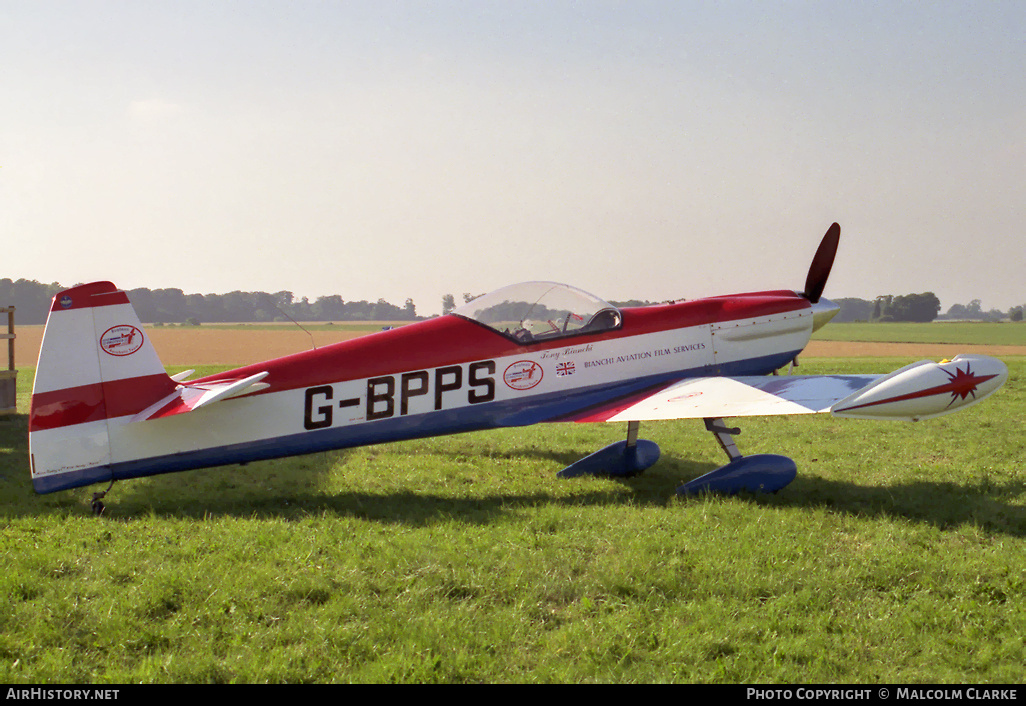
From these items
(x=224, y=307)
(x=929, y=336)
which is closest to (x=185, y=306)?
(x=224, y=307)

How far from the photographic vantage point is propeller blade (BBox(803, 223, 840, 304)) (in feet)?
28.5

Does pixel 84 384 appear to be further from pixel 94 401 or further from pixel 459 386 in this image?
pixel 459 386

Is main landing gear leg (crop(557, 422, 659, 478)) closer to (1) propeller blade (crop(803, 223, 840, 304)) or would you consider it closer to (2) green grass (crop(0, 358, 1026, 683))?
(2) green grass (crop(0, 358, 1026, 683))

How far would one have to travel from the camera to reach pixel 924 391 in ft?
18.9

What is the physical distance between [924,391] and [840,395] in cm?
66

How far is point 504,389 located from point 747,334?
3043 mm

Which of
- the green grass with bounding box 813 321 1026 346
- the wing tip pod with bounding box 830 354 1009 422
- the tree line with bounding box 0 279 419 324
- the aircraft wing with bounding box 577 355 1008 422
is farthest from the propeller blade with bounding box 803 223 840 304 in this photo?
the tree line with bounding box 0 279 419 324

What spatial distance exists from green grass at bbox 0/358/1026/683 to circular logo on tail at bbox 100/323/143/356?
55.7 inches

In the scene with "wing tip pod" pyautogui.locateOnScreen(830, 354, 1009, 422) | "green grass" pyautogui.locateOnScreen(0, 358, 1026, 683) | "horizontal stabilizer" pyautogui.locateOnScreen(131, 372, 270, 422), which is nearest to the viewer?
"green grass" pyautogui.locateOnScreen(0, 358, 1026, 683)

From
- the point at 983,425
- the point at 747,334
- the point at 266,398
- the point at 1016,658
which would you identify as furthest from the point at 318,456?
the point at 983,425

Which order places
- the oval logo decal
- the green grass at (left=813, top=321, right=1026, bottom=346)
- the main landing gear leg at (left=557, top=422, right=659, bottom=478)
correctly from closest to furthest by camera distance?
1. the oval logo decal
2. the main landing gear leg at (left=557, top=422, right=659, bottom=478)
3. the green grass at (left=813, top=321, right=1026, bottom=346)

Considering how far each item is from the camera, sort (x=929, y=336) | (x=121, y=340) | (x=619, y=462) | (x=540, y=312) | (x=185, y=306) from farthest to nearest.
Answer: (x=185, y=306) < (x=929, y=336) < (x=619, y=462) < (x=540, y=312) < (x=121, y=340)

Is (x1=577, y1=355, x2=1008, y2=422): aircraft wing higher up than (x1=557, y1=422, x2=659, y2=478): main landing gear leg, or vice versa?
(x1=577, y1=355, x2=1008, y2=422): aircraft wing
